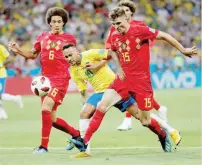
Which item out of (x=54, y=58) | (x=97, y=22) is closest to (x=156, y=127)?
(x=54, y=58)

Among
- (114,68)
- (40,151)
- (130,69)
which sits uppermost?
(130,69)

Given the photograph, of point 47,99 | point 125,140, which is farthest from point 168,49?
point 47,99

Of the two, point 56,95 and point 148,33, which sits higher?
point 148,33

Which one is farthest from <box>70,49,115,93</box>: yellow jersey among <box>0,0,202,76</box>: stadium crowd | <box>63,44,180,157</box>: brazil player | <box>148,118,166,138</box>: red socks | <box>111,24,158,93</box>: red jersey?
<box>0,0,202,76</box>: stadium crowd

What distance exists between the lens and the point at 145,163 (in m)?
9.11

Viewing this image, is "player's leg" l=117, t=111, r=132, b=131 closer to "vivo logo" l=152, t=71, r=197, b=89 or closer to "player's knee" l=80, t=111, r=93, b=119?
"player's knee" l=80, t=111, r=93, b=119

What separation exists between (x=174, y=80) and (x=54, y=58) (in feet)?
61.0

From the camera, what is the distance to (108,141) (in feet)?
40.9

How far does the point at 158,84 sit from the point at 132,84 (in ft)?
61.7

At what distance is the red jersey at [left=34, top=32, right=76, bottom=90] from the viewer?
35.9 ft

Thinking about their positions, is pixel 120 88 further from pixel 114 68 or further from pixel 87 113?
pixel 114 68

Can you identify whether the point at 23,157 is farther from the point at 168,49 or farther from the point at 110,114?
the point at 168,49

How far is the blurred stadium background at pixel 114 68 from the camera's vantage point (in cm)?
1035

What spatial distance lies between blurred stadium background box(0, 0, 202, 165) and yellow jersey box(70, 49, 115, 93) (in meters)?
0.99
